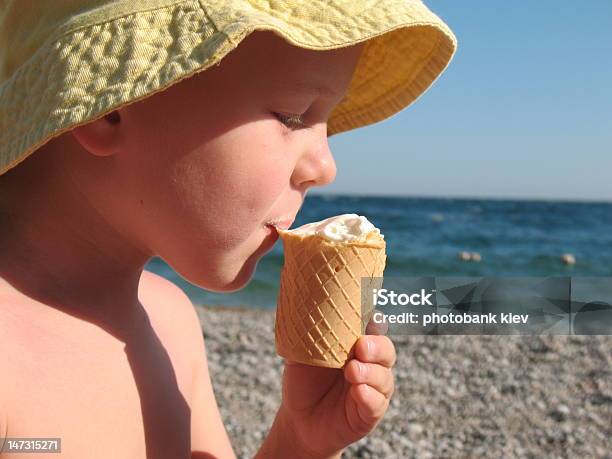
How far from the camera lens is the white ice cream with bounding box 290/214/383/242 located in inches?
68.8

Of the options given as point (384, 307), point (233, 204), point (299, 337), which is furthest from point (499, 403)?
point (233, 204)

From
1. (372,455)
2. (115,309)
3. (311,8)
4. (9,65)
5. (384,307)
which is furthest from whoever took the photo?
(372,455)

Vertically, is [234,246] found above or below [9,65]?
below

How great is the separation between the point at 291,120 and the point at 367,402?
72 cm

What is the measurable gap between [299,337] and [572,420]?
3.70 meters

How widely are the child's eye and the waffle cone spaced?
27 cm

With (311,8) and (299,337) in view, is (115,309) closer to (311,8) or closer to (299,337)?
(299,337)

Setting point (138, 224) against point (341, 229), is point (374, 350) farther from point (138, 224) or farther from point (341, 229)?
point (138, 224)

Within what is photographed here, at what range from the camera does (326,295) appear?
1.73 metres

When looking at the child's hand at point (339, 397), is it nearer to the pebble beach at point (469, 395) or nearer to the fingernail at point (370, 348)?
the fingernail at point (370, 348)

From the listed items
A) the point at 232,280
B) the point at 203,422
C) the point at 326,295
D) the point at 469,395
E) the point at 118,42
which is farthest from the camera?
the point at 469,395

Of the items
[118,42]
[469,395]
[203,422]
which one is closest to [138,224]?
[118,42]

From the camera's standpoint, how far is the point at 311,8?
1.50 meters

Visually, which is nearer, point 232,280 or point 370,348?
point 232,280
